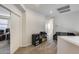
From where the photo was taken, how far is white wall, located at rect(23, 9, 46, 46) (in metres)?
4.45

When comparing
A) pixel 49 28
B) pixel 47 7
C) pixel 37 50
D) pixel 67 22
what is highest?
pixel 47 7

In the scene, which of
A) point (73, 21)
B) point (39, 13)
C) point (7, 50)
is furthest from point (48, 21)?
point (7, 50)

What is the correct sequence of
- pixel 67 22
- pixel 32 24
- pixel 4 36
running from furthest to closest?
pixel 67 22 → pixel 32 24 → pixel 4 36

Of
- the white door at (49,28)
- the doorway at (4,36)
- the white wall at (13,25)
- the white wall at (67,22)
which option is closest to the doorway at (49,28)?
the white door at (49,28)

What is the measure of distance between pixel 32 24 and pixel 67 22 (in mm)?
2345

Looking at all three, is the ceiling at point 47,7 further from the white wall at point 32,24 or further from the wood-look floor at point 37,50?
the wood-look floor at point 37,50

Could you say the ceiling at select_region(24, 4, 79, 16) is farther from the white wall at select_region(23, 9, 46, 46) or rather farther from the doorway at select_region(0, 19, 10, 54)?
the doorway at select_region(0, 19, 10, 54)

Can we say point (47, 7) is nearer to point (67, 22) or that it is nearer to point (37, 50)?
point (67, 22)

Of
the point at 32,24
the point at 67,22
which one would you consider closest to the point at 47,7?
the point at 32,24

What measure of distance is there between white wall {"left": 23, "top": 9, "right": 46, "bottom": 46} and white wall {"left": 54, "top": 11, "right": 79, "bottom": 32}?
99 centimetres

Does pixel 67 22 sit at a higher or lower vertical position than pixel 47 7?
lower

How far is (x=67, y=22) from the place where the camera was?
582cm
